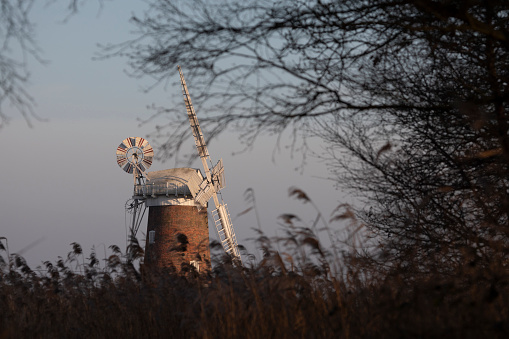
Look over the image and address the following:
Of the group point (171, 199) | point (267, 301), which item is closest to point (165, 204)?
point (171, 199)

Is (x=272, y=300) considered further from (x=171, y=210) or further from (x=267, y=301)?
(x=171, y=210)

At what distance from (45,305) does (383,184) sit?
4.40 metres

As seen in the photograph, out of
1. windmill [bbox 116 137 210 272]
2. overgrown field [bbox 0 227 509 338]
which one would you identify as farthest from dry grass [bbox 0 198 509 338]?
windmill [bbox 116 137 210 272]

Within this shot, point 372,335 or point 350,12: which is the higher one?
point 350,12

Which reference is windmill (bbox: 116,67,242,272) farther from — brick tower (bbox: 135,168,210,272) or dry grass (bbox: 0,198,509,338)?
dry grass (bbox: 0,198,509,338)

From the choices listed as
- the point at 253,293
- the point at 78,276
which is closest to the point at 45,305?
the point at 78,276

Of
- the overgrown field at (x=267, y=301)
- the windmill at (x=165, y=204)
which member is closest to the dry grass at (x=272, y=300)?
the overgrown field at (x=267, y=301)

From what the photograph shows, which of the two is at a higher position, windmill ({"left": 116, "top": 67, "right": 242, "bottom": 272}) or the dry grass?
windmill ({"left": 116, "top": 67, "right": 242, "bottom": 272})

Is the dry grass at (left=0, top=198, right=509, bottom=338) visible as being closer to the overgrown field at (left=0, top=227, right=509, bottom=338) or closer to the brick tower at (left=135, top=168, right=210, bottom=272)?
the overgrown field at (left=0, top=227, right=509, bottom=338)

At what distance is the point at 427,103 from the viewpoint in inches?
286

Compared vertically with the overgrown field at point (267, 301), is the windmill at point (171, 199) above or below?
above

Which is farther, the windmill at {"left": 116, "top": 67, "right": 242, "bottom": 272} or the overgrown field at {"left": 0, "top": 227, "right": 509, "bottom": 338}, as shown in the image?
the windmill at {"left": 116, "top": 67, "right": 242, "bottom": 272}

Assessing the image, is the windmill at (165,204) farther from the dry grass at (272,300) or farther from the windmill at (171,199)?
the dry grass at (272,300)

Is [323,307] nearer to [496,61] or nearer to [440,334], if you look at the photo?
[440,334]
